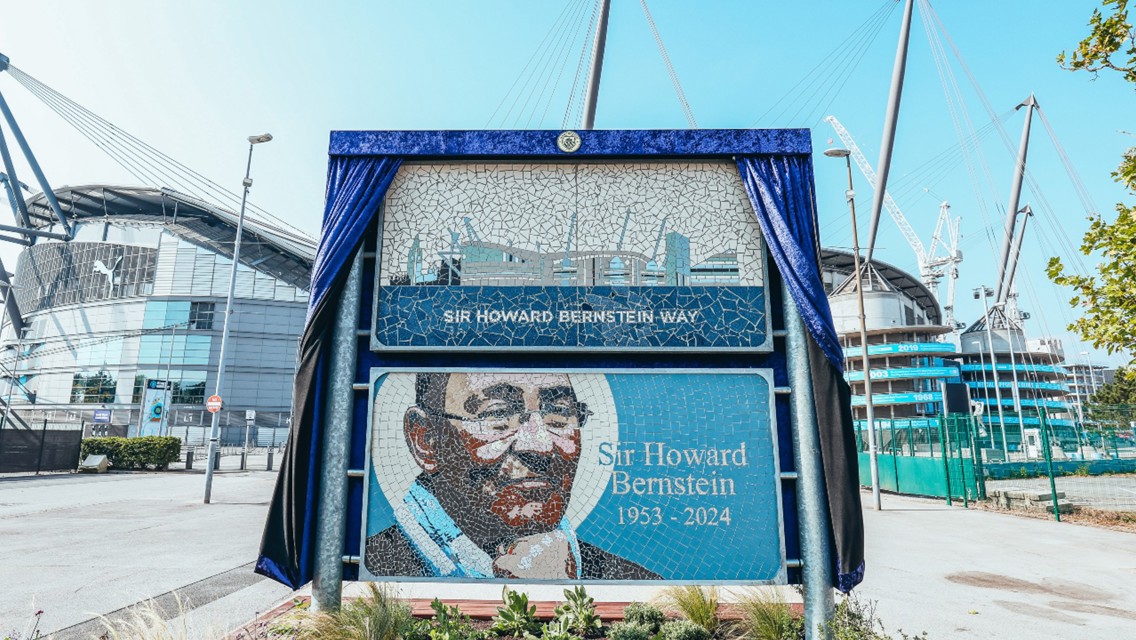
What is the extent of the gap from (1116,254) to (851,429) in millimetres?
7506

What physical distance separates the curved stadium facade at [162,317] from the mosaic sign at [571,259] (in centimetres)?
6256

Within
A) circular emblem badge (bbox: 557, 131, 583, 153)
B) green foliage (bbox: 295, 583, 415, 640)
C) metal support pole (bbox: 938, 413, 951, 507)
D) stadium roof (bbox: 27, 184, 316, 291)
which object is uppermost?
stadium roof (bbox: 27, 184, 316, 291)

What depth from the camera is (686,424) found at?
4777 mm

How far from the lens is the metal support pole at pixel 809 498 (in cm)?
445

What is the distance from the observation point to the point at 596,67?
1830 cm

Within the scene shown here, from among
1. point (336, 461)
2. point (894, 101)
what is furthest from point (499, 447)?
point (894, 101)

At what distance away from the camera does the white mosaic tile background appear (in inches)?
199

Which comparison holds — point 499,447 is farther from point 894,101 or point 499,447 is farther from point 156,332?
point 156,332

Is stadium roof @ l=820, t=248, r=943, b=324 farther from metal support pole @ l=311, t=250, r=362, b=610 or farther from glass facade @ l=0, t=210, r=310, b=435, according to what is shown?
metal support pole @ l=311, t=250, r=362, b=610

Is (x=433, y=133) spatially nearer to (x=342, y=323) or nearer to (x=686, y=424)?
(x=342, y=323)

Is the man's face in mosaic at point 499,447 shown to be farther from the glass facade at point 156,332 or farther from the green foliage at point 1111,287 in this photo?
the glass facade at point 156,332

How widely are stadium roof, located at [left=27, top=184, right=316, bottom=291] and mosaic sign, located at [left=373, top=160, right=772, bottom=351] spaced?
67739mm

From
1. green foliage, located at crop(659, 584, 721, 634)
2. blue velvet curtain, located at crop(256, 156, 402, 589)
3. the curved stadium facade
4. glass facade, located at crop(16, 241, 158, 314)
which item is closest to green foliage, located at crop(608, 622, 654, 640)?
green foliage, located at crop(659, 584, 721, 634)

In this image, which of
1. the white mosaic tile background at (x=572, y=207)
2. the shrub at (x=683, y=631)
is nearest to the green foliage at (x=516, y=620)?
the shrub at (x=683, y=631)
